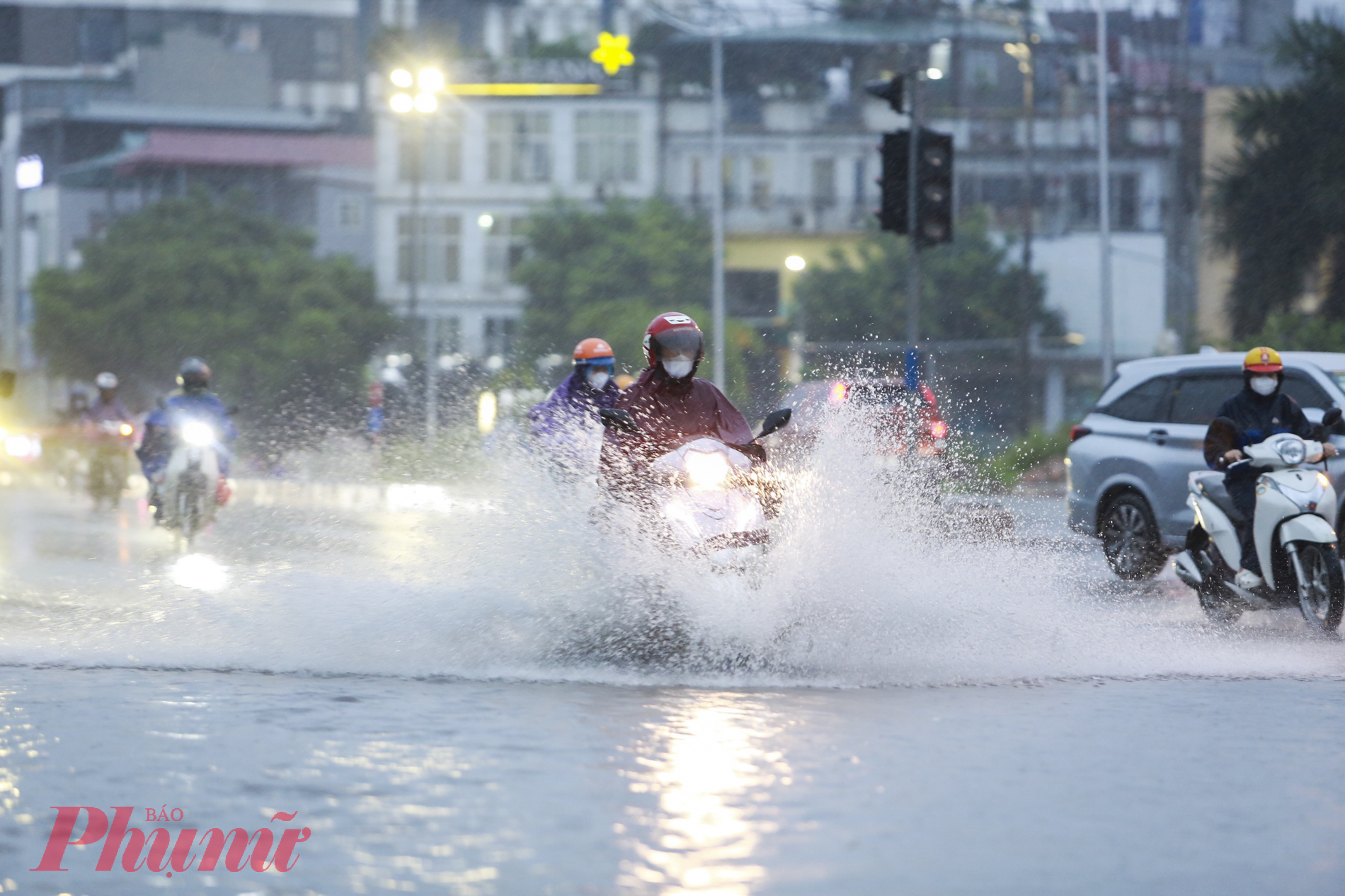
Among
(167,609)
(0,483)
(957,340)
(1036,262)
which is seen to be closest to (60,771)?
(167,609)

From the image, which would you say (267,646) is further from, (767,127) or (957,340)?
(767,127)

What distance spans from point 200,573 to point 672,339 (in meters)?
5.75

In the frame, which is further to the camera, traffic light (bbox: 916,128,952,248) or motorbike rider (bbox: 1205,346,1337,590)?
traffic light (bbox: 916,128,952,248)

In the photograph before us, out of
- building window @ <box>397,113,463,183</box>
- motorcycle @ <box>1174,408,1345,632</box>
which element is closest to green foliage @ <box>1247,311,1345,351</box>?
motorcycle @ <box>1174,408,1345,632</box>

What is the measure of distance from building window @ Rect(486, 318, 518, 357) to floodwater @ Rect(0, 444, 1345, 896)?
53249mm

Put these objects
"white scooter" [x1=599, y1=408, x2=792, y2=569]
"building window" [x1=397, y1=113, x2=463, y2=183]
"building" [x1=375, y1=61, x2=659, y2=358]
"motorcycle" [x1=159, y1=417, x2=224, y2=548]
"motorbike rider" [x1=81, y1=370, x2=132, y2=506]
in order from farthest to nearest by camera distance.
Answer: "building window" [x1=397, y1=113, x2=463, y2=183] < "building" [x1=375, y1=61, x2=659, y2=358] < "motorbike rider" [x1=81, y1=370, x2=132, y2=506] < "motorcycle" [x1=159, y1=417, x2=224, y2=548] < "white scooter" [x1=599, y1=408, x2=792, y2=569]

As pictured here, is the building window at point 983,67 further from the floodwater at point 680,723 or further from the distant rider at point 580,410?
the distant rider at point 580,410

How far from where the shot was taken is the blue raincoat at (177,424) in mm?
16625

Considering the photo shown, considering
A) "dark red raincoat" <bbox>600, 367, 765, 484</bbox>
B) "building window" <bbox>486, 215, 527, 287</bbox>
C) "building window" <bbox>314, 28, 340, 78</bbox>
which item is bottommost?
"dark red raincoat" <bbox>600, 367, 765, 484</bbox>

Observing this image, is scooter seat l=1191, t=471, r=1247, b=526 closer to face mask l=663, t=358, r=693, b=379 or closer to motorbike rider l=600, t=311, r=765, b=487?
motorbike rider l=600, t=311, r=765, b=487

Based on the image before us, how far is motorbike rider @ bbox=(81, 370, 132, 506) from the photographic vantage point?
23.5 meters

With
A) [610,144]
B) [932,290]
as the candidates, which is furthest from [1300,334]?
[610,144]

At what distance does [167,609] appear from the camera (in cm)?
1089

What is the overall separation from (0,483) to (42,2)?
59.3m
